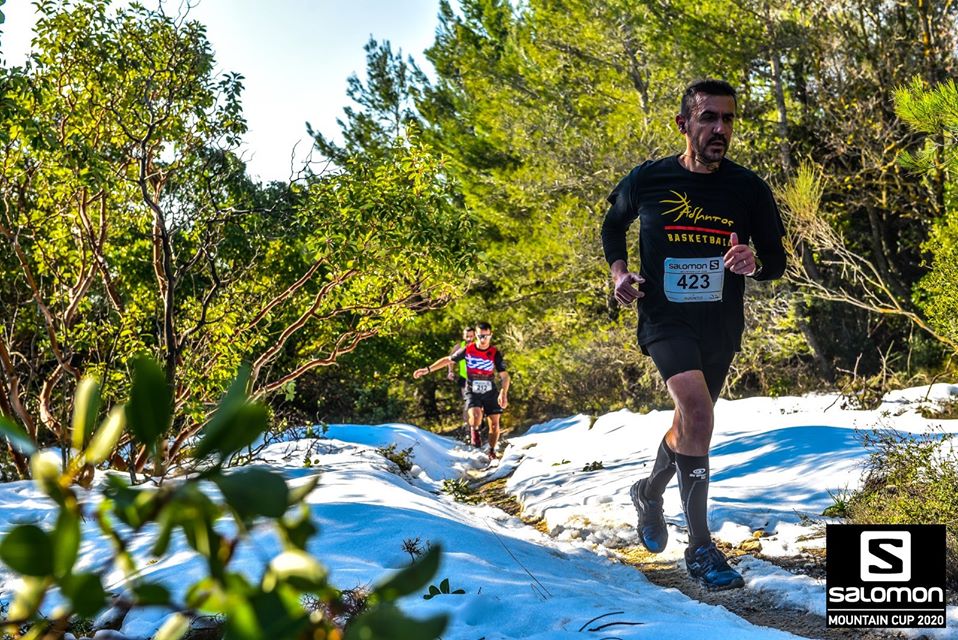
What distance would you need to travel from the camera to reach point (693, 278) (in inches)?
148

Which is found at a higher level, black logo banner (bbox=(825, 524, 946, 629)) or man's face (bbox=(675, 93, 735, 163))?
man's face (bbox=(675, 93, 735, 163))

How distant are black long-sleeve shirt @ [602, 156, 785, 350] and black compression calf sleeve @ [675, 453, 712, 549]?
20.2 inches

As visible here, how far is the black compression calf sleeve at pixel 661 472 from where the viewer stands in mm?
4031

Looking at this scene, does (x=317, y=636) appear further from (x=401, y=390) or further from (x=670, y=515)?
(x=401, y=390)

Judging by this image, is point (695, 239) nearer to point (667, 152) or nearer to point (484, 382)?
point (484, 382)

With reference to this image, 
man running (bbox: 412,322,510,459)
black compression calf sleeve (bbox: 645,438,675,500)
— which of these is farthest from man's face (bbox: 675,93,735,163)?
man running (bbox: 412,322,510,459)

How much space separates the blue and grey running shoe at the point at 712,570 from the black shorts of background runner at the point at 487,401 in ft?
21.5

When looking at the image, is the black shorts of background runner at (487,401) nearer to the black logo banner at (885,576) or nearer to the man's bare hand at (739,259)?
the man's bare hand at (739,259)

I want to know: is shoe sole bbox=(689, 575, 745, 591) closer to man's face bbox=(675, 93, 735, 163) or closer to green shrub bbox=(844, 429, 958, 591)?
green shrub bbox=(844, 429, 958, 591)

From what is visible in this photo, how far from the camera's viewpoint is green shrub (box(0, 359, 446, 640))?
406 millimetres

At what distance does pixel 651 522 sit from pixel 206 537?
12.9 feet

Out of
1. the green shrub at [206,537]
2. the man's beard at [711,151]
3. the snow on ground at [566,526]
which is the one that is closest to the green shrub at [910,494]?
the snow on ground at [566,526]

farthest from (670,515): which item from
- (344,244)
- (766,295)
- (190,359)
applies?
(766,295)

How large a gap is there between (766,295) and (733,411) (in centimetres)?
449
